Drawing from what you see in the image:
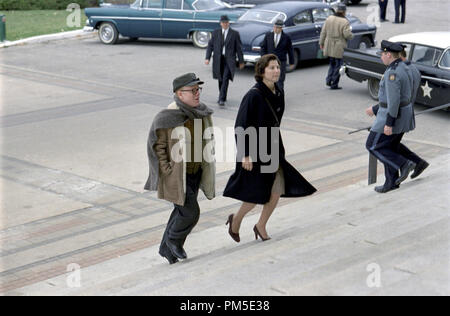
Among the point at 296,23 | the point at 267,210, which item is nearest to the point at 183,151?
the point at 267,210

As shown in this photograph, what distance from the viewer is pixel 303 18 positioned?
1867cm

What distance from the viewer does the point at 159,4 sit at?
2148 centimetres

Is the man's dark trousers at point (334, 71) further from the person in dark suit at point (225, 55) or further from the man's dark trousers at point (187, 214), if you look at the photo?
the man's dark trousers at point (187, 214)

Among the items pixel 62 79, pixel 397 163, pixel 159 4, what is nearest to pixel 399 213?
pixel 397 163

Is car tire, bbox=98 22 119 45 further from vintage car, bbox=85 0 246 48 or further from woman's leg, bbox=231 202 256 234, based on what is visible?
woman's leg, bbox=231 202 256 234

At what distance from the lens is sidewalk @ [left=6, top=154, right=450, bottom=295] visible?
18.5 feet

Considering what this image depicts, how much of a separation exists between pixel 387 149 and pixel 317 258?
9.02 ft

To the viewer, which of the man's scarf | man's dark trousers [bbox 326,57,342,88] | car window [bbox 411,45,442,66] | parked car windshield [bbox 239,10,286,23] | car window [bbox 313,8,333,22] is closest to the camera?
the man's scarf

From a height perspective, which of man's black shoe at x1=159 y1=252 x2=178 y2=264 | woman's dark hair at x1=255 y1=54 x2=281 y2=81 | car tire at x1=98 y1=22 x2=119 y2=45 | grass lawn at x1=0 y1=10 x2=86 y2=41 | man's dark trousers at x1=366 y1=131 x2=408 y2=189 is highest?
woman's dark hair at x1=255 y1=54 x2=281 y2=81

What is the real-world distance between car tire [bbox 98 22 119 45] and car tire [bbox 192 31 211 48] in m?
2.33

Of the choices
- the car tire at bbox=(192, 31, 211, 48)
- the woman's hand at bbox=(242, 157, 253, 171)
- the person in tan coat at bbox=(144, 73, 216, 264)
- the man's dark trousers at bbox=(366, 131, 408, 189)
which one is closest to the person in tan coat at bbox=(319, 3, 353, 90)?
the car tire at bbox=(192, 31, 211, 48)

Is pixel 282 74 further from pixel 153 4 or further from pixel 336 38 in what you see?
pixel 153 4
